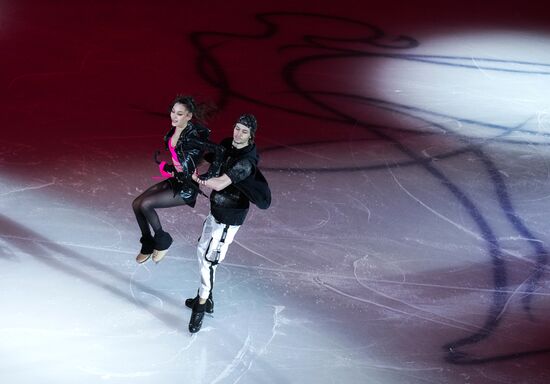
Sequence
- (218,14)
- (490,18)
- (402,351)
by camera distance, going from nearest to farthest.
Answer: (402,351) → (218,14) → (490,18)

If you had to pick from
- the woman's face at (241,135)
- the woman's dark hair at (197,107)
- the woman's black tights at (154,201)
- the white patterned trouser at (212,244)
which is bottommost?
the white patterned trouser at (212,244)

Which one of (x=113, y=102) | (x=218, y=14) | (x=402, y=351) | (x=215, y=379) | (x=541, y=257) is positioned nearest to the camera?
(x=215, y=379)

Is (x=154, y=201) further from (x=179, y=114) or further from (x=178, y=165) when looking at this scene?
(x=179, y=114)

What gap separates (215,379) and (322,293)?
1372 mm

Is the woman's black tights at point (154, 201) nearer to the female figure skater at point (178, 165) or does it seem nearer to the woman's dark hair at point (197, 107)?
the female figure skater at point (178, 165)

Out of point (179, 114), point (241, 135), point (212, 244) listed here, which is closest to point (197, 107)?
point (179, 114)

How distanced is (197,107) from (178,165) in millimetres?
412

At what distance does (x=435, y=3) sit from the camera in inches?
515

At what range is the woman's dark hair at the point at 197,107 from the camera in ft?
17.8

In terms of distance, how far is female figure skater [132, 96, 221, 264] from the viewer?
17.7ft

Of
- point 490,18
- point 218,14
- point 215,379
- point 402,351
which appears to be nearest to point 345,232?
point 402,351

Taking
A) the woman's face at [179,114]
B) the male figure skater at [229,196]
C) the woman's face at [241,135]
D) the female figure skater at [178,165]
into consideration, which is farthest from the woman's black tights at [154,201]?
the woman's face at [241,135]

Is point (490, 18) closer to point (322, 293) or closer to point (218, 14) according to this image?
point (218, 14)

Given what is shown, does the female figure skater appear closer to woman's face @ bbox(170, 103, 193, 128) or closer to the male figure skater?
woman's face @ bbox(170, 103, 193, 128)
